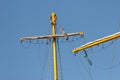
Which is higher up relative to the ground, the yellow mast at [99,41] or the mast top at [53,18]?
the mast top at [53,18]

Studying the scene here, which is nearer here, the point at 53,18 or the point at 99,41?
the point at 99,41

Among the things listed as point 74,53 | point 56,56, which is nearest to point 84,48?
point 74,53

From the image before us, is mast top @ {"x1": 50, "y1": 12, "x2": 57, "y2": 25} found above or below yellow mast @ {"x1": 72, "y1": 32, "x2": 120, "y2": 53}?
above

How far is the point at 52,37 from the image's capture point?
8931 cm

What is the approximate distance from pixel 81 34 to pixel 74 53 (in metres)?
4.15

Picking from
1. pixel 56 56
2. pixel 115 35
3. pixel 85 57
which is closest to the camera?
pixel 115 35

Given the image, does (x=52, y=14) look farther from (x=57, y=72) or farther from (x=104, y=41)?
(x=104, y=41)

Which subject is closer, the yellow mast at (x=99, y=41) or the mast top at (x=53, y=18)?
the yellow mast at (x=99, y=41)

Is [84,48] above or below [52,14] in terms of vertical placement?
below

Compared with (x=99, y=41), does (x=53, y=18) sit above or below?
above

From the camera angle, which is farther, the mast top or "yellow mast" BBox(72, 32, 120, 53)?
the mast top

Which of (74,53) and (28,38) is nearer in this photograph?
(74,53)

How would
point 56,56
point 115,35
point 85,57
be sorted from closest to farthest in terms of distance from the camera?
point 115,35
point 85,57
point 56,56

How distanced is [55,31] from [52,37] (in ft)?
4.32
